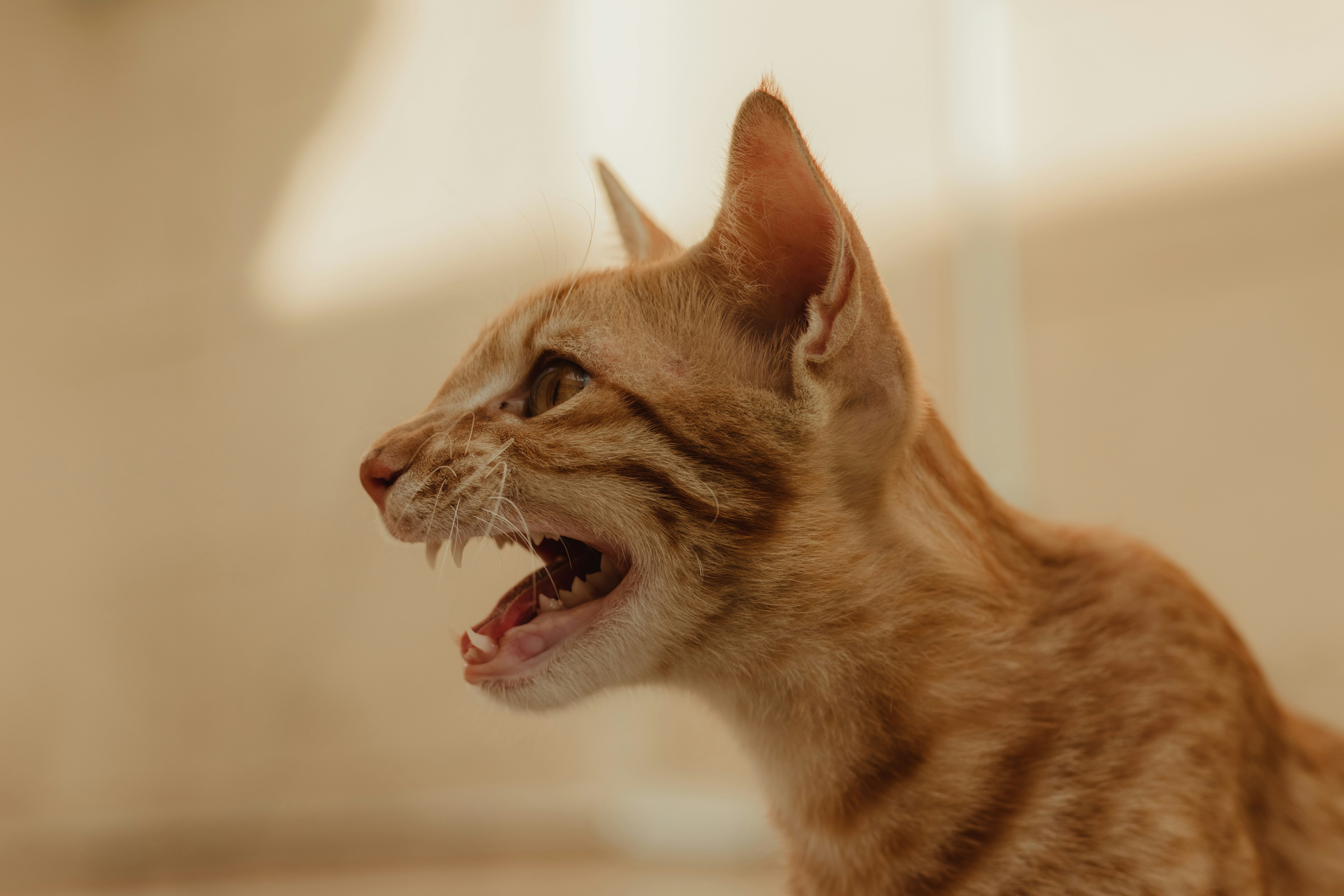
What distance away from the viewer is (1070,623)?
98 cm

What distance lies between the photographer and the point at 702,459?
88 cm

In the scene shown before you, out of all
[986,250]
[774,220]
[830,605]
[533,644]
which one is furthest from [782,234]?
[986,250]

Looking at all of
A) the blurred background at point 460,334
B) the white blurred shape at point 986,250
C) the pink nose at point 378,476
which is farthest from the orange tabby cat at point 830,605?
the white blurred shape at point 986,250

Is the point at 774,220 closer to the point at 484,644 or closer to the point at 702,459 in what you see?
the point at 702,459

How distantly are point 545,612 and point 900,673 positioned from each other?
355mm

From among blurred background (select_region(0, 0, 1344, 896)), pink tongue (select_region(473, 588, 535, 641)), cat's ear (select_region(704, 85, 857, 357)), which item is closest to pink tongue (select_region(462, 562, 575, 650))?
pink tongue (select_region(473, 588, 535, 641))

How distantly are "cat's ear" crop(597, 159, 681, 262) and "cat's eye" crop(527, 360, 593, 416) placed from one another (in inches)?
13.5

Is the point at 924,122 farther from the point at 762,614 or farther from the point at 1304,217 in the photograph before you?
the point at 762,614

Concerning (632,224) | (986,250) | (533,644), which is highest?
(632,224)

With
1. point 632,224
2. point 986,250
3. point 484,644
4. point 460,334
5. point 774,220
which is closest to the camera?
point 774,220

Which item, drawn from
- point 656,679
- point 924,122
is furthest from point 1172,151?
point 656,679

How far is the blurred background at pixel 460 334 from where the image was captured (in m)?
1.73

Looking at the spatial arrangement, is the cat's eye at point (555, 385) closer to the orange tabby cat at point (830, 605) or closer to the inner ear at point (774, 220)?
the orange tabby cat at point (830, 605)

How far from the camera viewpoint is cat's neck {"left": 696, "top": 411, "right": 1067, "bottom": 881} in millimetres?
907
